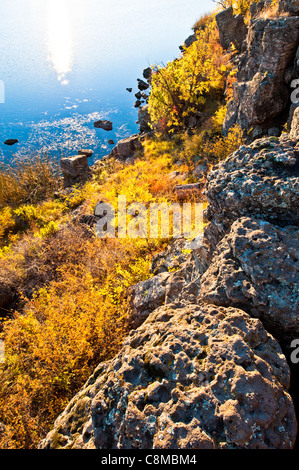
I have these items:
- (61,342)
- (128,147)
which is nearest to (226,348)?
(61,342)

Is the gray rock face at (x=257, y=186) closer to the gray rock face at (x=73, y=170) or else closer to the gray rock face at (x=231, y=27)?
the gray rock face at (x=231, y=27)

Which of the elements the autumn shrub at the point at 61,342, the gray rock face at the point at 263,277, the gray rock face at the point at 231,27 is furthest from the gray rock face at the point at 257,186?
the gray rock face at the point at 231,27

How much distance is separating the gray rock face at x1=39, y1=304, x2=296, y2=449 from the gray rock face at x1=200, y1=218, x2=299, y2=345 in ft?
0.69

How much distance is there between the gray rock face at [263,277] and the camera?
2211 millimetres

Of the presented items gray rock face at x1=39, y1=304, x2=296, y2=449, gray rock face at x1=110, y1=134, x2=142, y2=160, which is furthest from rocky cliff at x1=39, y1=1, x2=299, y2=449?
Answer: gray rock face at x1=110, y1=134, x2=142, y2=160

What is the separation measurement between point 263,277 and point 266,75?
250 inches

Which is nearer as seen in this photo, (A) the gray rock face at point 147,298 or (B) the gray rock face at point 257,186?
(B) the gray rock face at point 257,186

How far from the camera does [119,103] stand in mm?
39312

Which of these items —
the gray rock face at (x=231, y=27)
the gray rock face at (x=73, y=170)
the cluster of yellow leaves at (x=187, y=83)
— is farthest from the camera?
the gray rock face at (x=73, y=170)

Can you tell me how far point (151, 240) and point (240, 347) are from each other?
14.5 feet

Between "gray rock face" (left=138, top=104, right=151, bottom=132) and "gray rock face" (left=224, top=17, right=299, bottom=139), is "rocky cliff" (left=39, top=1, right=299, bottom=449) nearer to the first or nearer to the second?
"gray rock face" (left=224, top=17, right=299, bottom=139)

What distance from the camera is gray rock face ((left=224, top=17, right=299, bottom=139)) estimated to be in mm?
5801

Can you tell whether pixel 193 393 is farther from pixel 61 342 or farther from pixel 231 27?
pixel 231 27
